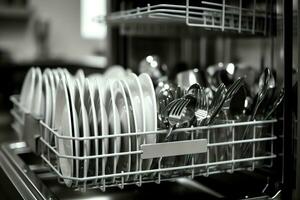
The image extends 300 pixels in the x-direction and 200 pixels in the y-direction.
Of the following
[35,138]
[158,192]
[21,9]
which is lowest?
[158,192]

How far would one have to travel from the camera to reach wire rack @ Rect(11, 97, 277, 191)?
24.4 inches

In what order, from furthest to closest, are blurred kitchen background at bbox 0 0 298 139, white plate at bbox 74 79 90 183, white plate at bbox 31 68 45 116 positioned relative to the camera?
blurred kitchen background at bbox 0 0 298 139
white plate at bbox 31 68 45 116
white plate at bbox 74 79 90 183

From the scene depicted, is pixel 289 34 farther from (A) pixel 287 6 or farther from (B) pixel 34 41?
(B) pixel 34 41

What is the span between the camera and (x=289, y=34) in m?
0.68

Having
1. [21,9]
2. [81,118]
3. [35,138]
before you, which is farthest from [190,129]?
[21,9]

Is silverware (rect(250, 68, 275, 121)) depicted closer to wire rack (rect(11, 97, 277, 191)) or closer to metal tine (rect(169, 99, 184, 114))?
wire rack (rect(11, 97, 277, 191))

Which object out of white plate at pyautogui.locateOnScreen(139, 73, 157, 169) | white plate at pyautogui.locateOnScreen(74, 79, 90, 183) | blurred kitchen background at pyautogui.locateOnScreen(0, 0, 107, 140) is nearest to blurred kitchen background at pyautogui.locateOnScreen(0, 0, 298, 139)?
blurred kitchen background at pyautogui.locateOnScreen(0, 0, 107, 140)

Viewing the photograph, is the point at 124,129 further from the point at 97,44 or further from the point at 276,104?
the point at 97,44

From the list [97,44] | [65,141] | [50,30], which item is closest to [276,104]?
[65,141]

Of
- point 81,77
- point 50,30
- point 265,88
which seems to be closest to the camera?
point 265,88

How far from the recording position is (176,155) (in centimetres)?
65

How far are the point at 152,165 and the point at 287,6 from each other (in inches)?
13.0

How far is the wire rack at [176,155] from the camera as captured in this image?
0.62m

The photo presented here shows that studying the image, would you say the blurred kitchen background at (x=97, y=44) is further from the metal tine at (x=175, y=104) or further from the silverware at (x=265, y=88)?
the metal tine at (x=175, y=104)
